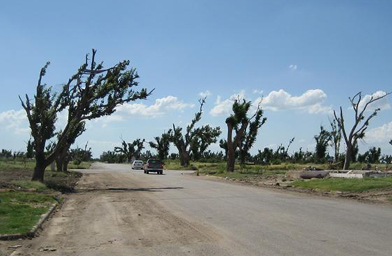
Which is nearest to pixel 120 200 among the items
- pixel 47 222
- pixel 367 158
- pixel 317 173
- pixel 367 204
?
pixel 47 222

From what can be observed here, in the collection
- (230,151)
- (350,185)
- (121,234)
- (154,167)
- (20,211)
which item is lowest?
(121,234)

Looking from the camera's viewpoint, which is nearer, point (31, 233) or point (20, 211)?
point (31, 233)

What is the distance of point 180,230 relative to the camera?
10.7 metres

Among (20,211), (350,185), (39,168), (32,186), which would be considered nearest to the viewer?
(20,211)

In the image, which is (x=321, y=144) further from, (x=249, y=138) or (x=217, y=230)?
(x=217, y=230)

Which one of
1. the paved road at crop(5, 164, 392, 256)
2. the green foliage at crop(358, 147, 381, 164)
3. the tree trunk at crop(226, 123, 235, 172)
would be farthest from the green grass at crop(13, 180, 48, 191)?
the green foliage at crop(358, 147, 381, 164)

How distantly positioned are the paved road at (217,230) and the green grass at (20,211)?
0.54 m

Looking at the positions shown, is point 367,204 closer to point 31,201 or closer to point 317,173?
point 31,201

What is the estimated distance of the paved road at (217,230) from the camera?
8.49 meters

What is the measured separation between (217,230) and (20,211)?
20.9 feet

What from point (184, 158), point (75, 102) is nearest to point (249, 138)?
point (184, 158)

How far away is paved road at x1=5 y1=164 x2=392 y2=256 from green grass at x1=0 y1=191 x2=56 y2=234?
21.4 inches

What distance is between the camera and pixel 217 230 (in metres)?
10.6

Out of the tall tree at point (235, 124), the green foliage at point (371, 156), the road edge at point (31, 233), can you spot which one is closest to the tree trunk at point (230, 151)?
the tall tree at point (235, 124)
